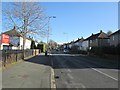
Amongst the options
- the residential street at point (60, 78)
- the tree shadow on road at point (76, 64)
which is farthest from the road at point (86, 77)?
the tree shadow on road at point (76, 64)

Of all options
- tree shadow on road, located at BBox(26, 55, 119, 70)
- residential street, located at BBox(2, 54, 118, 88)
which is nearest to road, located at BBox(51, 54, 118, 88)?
residential street, located at BBox(2, 54, 118, 88)

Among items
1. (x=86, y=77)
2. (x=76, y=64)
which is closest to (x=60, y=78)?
(x=86, y=77)

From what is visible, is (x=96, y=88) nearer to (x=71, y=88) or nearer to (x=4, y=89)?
(x=71, y=88)

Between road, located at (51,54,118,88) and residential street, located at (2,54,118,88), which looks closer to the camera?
residential street, located at (2,54,118,88)

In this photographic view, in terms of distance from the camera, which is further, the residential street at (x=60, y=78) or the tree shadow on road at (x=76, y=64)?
the tree shadow on road at (x=76, y=64)

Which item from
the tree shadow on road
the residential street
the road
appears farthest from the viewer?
the tree shadow on road

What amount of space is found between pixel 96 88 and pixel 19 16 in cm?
2693

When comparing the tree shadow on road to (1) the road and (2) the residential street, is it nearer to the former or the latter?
(1) the road

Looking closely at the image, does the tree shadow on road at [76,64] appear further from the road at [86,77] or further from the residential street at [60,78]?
the residential street at [60,78]

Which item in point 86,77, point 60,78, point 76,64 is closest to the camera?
point 60,78

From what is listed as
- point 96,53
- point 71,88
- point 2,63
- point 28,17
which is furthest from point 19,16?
point 96,53

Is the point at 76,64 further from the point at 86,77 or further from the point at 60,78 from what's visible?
the point at 60,78

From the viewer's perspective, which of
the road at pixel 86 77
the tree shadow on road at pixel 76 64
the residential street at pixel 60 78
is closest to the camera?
the residential street at pixel 60 78

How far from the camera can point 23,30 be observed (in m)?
39.1
